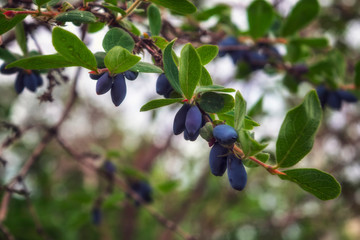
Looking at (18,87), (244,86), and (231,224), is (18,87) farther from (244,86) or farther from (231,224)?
(231,224)

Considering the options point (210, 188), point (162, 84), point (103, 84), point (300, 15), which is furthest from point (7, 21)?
point (210, 188)

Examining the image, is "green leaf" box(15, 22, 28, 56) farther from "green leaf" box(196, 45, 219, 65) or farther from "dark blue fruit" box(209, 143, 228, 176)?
"dark blue fruit" box(209, 143, 228, 176)

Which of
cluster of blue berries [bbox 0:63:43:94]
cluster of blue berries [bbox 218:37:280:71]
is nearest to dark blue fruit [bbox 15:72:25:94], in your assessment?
cluster of blue berries [bbox 0:63:43:94]

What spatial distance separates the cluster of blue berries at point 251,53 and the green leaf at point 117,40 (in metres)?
0.80

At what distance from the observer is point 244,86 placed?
9.05 ft

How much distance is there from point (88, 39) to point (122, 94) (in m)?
0.94

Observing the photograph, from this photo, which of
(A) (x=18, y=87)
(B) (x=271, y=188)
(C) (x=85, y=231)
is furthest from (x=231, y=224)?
(A) (x=18, y=87)

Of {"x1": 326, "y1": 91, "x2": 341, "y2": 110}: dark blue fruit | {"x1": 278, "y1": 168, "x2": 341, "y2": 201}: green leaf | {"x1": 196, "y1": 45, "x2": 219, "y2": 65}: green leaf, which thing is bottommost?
{"x1": 326, "y1": 91, "x2": 341, "y2": 110}: dark blue fruit

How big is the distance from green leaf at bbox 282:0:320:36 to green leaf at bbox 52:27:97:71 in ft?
3.29

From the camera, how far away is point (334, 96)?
1.37m

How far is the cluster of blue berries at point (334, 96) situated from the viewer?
53.4 inches

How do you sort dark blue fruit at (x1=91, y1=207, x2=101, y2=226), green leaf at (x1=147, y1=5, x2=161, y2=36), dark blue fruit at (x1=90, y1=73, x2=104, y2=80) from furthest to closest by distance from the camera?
dark blue fruit at (x1=91, y1=207, x2=101, y2=226), green leaf at (x1=147, y1=5, x2=161, y2=36), dark blue fruit at (x1=90, y1=73, x2=104, y2=80)

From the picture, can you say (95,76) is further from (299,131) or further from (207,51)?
(299,131)

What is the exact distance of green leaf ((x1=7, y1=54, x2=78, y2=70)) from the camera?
2.02 feet
